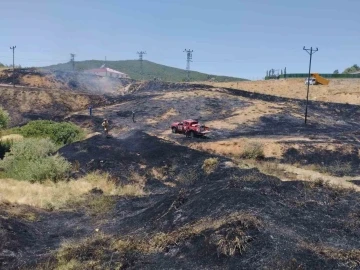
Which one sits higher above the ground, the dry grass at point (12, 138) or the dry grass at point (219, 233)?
the dry grass at point (219, 233)

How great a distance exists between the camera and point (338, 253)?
498 inches

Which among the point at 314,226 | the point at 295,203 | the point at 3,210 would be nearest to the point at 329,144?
the point at 295,203

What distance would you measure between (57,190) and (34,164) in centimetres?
425

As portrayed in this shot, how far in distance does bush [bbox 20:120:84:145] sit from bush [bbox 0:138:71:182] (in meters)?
7.70

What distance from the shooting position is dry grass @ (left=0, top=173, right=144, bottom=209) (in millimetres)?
23203

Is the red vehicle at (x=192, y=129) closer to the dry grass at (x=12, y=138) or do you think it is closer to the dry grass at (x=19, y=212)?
the dry grass at (x=12, y=138)

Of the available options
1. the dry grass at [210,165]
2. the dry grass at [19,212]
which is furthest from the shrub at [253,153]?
the dry grass at [19,212]

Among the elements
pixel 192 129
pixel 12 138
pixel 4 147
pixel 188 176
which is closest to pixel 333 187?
pixel 188 176

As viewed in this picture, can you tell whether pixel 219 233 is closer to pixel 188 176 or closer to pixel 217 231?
pixel 217 231

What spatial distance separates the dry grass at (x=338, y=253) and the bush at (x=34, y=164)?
19.3 meters

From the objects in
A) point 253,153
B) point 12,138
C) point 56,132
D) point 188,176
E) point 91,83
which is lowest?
point 188,176

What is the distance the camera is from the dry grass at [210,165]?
1096 inches

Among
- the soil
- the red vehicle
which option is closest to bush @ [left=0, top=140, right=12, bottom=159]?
the red vehicle

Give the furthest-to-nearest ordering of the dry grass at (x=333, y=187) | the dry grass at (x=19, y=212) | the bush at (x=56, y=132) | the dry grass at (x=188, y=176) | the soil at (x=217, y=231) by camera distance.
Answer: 1. the bush at (x=56, y=132)
2. the dry grass at (x=188, y=176)
3. the dry grass at (x=333, y=187)
4. the dry grass at (x=19, y=212)
5. the soil at (x=217, y=231)
